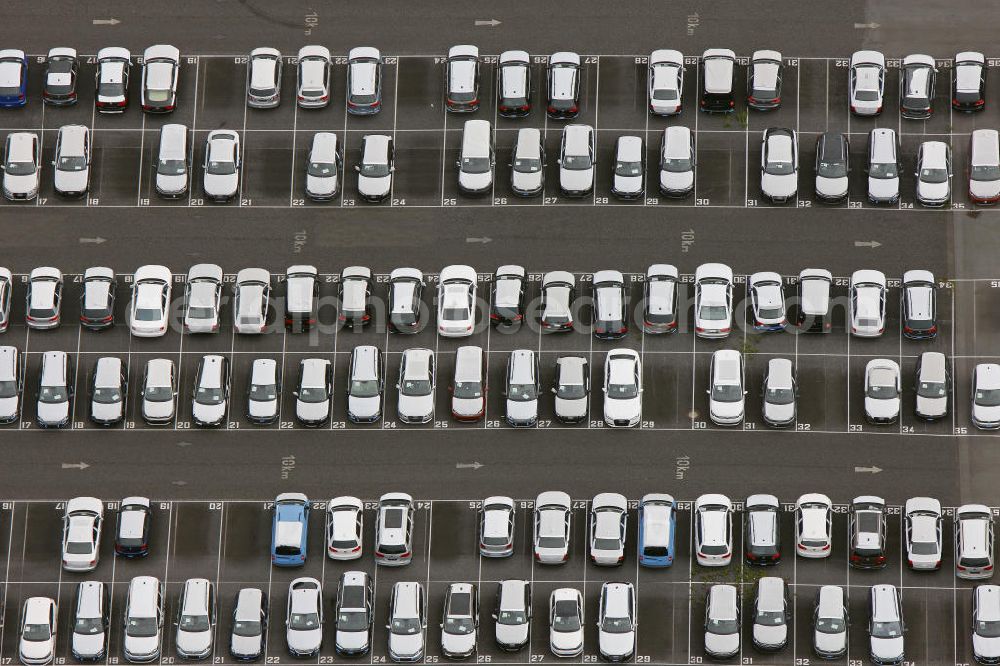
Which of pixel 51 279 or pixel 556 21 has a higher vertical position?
pixel 556 21

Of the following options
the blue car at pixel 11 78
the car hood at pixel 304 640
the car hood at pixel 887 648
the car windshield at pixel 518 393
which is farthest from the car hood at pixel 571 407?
the blue car at pixel 11 78

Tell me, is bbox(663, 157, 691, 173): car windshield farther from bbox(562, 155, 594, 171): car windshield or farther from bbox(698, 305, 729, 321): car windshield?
bbox(698, 305, 729, 321): car windshield

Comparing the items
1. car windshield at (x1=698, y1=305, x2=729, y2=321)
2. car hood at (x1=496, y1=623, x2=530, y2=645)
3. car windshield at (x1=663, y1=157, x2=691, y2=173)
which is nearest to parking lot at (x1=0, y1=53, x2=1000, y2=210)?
car windshield at (x1=663, y1=157, x2=691, y2=173)

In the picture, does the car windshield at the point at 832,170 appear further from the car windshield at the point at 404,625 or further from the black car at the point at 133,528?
the black car at the point at 133,528

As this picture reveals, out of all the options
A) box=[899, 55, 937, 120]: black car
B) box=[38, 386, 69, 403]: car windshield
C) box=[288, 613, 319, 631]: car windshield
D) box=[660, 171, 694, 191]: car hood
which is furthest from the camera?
box=[899, 55, 937, 120]: black car

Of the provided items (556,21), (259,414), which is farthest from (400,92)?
(259,414)

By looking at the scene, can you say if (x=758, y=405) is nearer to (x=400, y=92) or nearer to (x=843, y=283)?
(x=843, y=283)

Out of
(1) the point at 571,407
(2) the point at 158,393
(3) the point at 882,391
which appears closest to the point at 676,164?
(1) the point at 571,407
